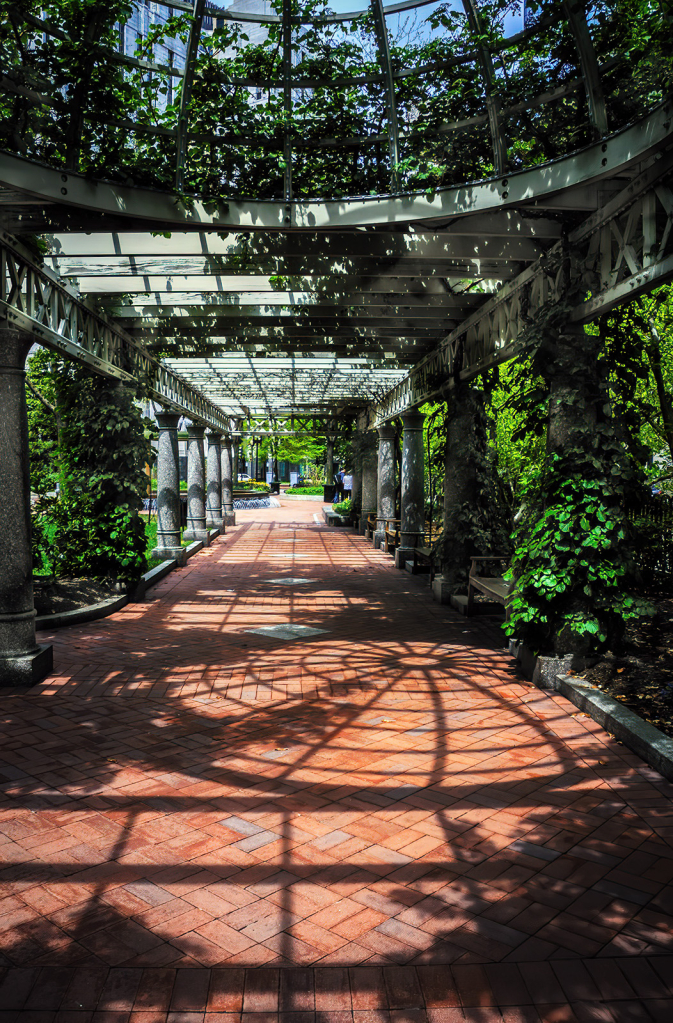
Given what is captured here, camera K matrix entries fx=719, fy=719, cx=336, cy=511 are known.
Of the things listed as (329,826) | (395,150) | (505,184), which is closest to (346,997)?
(329,826)

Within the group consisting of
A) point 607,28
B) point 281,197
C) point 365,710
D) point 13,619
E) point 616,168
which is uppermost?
point 607,28

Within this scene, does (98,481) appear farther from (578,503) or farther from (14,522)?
(578,503)

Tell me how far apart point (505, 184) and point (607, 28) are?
3.78ft

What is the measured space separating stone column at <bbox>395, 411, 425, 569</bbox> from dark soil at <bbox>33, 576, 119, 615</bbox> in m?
6.49

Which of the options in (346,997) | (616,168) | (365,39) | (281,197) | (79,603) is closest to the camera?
(346,997)

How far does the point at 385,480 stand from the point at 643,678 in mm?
12978

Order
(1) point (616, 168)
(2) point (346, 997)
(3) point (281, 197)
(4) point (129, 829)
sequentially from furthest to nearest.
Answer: (3) point (281, 197), (1) point (616, 168), (4) point (129, 829), (2) point (346, 997)

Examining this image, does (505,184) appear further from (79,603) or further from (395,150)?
(79,603)

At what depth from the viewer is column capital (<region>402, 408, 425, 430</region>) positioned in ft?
46.9

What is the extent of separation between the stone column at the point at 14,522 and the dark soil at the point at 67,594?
2.48 meters

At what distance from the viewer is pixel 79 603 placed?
9.16 metres

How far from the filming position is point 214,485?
22469mm

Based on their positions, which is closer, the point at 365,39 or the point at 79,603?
the point at 365,39

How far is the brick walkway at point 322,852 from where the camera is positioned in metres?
2.49
